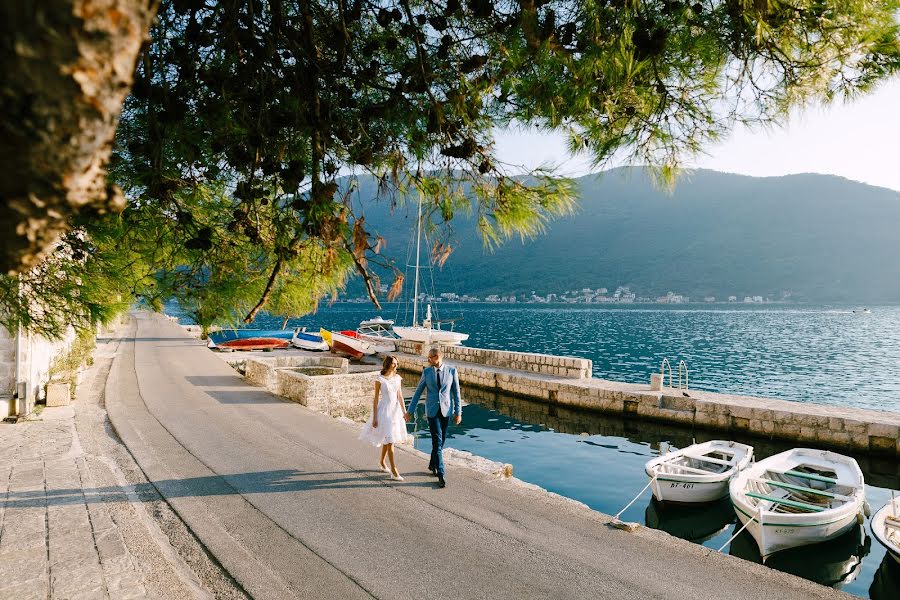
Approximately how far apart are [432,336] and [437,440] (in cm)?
2561

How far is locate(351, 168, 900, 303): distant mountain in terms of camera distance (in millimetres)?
155000

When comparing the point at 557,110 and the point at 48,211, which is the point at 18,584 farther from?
the point at 557,110

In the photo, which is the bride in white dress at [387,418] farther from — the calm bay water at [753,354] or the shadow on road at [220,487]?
the calm bay water at [753,354]

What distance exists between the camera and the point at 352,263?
336 centimetres

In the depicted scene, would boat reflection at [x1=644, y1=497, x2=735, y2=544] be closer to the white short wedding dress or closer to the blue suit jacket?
the blue suit jacket

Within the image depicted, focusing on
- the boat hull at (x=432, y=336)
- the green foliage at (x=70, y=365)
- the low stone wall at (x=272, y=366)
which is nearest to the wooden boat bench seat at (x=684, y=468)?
the low stone wall at (x=272, y=366)

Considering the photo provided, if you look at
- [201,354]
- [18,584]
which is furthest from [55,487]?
[201,354]

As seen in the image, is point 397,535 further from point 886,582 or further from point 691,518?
point 886,582

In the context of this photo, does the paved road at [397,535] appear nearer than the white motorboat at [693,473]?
Yes

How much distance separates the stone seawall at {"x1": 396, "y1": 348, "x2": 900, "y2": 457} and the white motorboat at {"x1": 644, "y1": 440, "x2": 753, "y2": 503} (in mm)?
4436

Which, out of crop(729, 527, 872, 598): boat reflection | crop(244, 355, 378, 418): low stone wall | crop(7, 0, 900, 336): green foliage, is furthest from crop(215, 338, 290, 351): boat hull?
crop(7, 0, 900, 336): green foliage

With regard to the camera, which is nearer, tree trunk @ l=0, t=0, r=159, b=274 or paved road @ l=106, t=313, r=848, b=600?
tree trunk @ l=0, t=0, r=159, b=274

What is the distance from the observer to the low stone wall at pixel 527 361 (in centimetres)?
2220

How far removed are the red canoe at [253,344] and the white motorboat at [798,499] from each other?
3129cm
